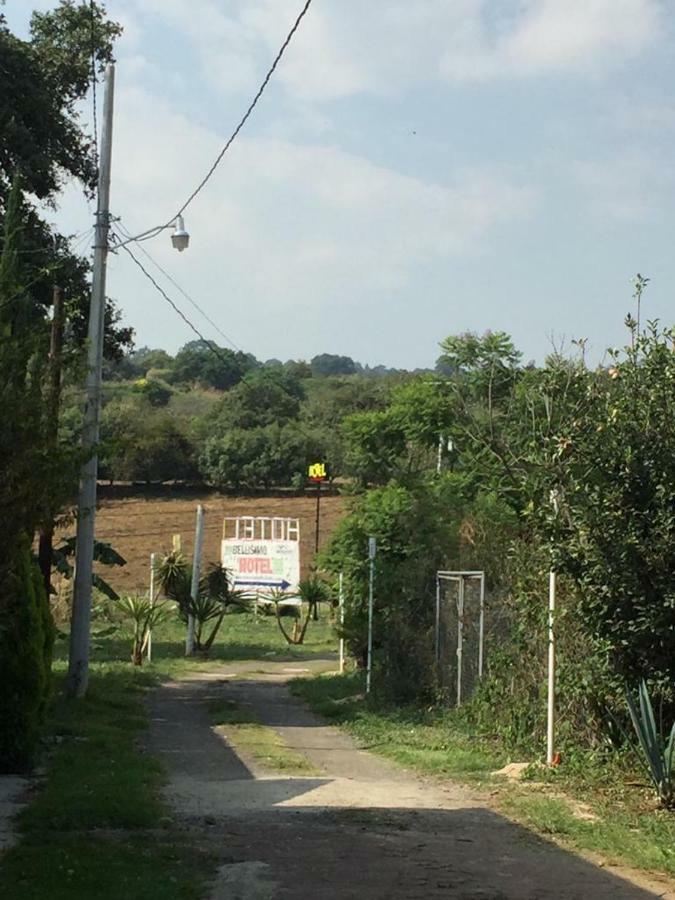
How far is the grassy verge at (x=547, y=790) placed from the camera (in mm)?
9180

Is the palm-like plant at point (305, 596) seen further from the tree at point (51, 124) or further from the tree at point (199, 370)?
the tree at point (199, 370)

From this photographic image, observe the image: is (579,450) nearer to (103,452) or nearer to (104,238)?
(103,452)

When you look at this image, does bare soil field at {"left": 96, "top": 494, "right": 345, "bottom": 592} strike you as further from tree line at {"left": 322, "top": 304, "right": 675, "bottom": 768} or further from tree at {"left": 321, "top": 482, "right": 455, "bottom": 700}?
tree line at {"left": 322, "top": 304, "right": 675, "bottom": 768}

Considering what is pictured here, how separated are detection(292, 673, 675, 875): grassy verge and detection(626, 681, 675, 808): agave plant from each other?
18 cm

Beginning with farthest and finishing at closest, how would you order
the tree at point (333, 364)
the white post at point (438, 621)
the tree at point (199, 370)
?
1. the tree at point (333, 364)
2. the tree at point (199, 370)
3. the white post at point (438, 621)

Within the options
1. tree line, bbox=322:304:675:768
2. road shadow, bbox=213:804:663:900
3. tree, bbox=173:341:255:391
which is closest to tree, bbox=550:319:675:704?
tree line, bbox=322:304:675:768

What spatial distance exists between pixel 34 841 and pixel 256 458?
58477 millimetres

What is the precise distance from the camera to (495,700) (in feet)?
48.9

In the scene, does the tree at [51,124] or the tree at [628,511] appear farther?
the tree at [51,124]

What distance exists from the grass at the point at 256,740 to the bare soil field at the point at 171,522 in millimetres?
30564

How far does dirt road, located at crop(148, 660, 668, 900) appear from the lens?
7.86 m

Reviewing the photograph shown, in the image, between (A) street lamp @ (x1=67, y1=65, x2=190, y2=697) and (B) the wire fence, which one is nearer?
(B) the wire fence

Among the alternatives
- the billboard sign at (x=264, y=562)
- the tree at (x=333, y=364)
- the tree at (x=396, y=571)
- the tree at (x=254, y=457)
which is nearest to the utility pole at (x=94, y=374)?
the tree at (x=396, y=571)

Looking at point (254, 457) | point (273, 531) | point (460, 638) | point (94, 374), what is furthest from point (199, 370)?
point (460, 638)
